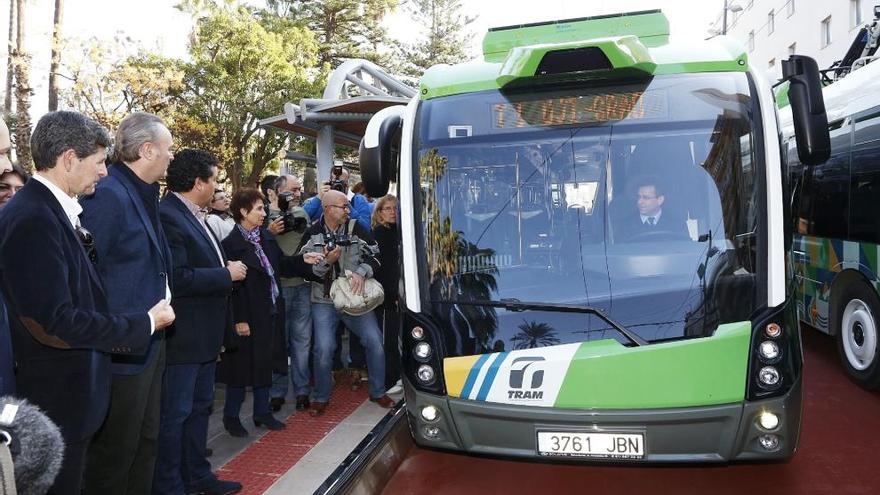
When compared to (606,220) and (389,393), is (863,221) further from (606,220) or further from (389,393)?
(389,393)

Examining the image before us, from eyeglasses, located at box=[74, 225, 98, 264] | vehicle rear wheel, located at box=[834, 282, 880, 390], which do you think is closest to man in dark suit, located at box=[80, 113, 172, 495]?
eyeglasses, located at box=[74, 225, 98, 264]

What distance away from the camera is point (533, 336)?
3.84m

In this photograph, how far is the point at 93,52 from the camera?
77.4ft

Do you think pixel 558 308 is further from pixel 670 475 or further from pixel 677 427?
pixel 670 475

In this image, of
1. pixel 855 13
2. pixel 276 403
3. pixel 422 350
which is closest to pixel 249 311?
pixel 276 403

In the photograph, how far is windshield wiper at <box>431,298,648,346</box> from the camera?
3.72m

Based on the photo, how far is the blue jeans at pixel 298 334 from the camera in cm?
596

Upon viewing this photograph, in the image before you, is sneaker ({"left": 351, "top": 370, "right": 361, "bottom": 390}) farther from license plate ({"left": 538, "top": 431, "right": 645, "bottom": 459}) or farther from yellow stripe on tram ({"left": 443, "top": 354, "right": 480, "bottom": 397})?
license plate ({"left": 538, "top": 431, "right": 645, "bottom": 459})

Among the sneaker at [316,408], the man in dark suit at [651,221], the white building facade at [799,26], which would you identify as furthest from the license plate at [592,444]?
the white building facade at [799,26]

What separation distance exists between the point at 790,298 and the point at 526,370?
1.52 m

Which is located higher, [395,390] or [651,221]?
[651,221]

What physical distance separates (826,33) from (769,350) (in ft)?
95.3

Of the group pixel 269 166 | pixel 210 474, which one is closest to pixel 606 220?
pixel 210 474

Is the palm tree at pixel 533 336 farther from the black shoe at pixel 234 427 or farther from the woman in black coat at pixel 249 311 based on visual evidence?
the black shoe at pixel 234 427
